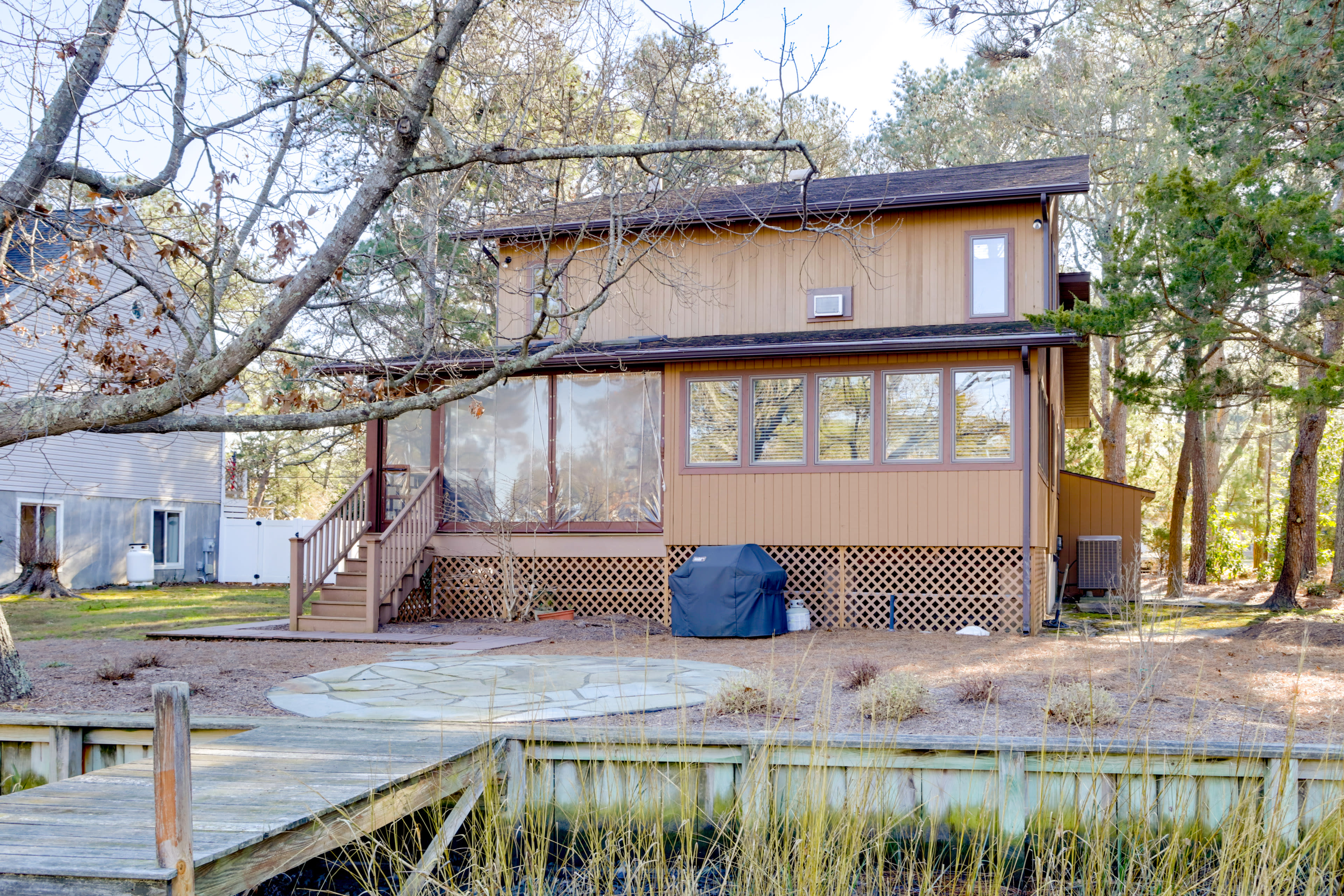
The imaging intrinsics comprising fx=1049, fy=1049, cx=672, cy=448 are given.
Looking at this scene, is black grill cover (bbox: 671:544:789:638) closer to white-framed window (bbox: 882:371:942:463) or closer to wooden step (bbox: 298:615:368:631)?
white-framed window (bbox: 882:371:942:463)

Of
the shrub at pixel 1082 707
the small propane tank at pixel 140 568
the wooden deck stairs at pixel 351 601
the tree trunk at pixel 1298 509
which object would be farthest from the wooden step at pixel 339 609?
the tree trunk at pixel 1298 509

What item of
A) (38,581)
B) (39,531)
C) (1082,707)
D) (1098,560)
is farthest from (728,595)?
(39,531)

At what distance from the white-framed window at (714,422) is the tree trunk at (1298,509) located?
8516 mm

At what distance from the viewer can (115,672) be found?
7691 millimetres

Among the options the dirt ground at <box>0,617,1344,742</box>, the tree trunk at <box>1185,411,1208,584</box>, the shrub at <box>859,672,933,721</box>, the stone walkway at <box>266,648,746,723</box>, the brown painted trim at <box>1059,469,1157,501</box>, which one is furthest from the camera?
the tree trunk at <box>1185,411,1208,584</box>

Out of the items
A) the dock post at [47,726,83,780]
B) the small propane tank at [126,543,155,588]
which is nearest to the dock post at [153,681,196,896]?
the dock post at [47,726,83,780]

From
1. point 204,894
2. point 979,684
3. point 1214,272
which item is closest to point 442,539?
point 979,684

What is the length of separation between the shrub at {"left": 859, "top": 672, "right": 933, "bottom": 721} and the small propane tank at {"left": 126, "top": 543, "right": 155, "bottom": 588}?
1701 cm

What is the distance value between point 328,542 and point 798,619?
221 inches

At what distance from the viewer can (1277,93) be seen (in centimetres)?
1139

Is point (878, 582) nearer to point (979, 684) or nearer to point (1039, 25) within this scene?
point (979, 684)

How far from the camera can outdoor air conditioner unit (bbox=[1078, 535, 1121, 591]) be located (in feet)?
Answer: 54.5

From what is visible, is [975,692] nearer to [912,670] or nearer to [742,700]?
[742,700]

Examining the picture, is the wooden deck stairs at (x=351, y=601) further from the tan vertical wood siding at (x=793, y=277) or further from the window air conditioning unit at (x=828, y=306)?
the window air conditioning unit at (x=828, y=306)
